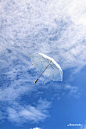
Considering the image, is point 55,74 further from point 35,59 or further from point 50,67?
point 35,59

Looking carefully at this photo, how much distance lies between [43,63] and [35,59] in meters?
3.37

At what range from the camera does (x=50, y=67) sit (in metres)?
34.0

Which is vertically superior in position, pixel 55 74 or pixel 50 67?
pixel 50 67

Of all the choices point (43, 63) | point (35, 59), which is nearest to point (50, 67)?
point (43, 63)

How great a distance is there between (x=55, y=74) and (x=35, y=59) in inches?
362

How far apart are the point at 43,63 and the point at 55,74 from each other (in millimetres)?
6065

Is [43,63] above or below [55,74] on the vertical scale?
above

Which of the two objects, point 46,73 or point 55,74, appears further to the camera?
point 46,73

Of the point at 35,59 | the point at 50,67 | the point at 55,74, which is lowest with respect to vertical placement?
the point at 55,74

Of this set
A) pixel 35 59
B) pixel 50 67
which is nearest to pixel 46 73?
pixel 50 67

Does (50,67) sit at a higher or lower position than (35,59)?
lower

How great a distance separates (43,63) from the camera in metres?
34.2

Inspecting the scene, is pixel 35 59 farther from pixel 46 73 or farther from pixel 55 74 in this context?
pixel 55 74

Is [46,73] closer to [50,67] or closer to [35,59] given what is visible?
[50,67]
